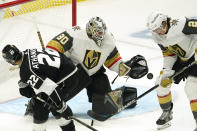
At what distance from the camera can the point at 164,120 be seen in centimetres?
438

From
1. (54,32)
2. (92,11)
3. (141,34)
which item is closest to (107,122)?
(54,32)

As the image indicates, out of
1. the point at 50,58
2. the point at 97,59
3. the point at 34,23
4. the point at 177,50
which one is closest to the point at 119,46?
the point at 34,23

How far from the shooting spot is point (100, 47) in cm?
423

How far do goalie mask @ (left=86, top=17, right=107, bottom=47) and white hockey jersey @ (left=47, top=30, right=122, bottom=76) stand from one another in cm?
6

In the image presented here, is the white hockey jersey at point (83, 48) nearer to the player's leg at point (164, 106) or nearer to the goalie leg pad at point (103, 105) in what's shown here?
the goalie leg pad at point (103, 105)

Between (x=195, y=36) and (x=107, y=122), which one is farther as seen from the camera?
(x=107, y=122)

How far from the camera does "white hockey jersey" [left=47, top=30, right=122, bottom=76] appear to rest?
416 cm

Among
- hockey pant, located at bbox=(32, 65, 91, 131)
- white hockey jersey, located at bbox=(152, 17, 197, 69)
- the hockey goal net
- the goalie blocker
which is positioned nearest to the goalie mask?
hockey pant, located at bbox=(32, 65, 91, 131)

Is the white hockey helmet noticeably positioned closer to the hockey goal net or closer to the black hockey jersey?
the black hockey jersey

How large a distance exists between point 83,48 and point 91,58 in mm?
110

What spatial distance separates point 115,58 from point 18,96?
1.31 metres

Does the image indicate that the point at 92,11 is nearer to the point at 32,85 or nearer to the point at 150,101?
the point at 150,101

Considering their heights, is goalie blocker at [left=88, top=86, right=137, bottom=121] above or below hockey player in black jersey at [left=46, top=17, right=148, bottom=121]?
below

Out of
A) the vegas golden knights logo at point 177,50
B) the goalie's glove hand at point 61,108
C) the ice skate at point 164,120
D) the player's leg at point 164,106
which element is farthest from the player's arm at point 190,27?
the goalie's glove hand at point 61,108
